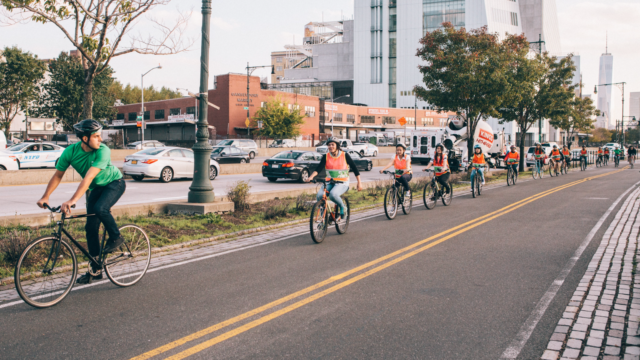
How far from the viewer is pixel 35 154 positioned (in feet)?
83.9

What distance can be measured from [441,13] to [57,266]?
367 feet

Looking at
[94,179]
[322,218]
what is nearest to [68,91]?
[322,218]

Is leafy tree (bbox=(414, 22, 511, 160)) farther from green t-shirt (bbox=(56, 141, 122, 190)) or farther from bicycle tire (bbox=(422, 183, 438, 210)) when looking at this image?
green t-shirt (bbox=(56, 141, 122, 190))

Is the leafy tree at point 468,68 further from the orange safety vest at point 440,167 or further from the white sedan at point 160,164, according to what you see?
the white sedan at point 160,164

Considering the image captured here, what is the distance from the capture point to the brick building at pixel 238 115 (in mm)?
74250

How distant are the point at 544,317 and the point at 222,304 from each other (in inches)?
133

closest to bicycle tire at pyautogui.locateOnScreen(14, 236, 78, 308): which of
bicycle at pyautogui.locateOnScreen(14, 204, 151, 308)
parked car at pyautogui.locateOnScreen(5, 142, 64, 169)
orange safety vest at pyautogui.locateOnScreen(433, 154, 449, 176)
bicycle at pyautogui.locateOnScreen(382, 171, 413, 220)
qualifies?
bicycle at pyautogui.locateOnScreen(14, 204, 151, 308)

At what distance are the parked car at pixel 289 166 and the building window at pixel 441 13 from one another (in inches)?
3526

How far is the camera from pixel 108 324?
498 centimetres

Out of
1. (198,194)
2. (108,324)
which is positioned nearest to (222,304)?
(108,324)

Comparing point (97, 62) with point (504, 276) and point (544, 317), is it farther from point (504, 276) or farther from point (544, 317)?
point (544, 317)

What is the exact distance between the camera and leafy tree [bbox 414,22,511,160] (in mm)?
24562

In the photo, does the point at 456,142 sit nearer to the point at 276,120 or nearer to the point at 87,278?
the point at 87,278

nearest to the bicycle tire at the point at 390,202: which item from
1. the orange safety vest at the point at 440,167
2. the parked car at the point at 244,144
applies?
the orange safety vest at the point at 440,167
